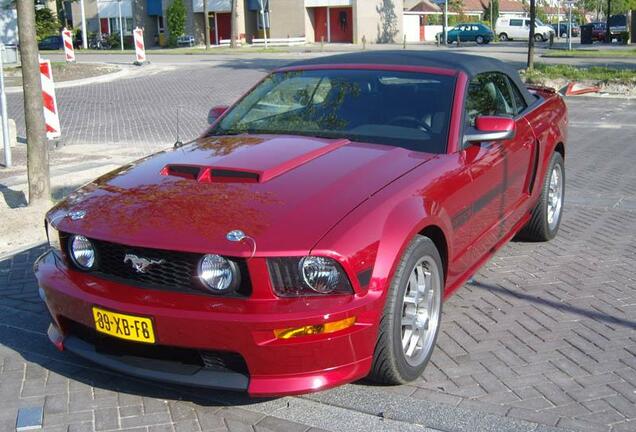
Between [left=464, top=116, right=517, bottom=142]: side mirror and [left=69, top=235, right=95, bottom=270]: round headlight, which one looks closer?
[left=69, top=235, right=95, bottom=270]: round headlight

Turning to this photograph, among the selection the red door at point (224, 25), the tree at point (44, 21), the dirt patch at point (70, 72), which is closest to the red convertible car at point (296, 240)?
the dirt patch at point (70, 72)

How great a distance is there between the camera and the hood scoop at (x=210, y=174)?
411cm

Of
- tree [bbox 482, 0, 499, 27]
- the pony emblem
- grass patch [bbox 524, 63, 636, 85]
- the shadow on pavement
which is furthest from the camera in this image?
tree [bbox 482, 0, 499, 27]

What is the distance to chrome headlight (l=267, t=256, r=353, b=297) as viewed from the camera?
136 inches

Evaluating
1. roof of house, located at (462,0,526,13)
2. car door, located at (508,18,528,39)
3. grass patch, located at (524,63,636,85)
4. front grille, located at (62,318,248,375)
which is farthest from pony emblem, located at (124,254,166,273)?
roof of house, located at (462,0,526,13)

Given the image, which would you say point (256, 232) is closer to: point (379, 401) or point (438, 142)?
point (379, 401)

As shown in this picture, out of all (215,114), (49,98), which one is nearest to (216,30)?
(49,98)

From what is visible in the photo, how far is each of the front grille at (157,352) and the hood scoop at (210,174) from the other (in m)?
0.94

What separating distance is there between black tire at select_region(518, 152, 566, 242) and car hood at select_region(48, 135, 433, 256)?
2.19 m

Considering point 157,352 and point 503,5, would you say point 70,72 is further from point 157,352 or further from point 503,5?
point 503,5

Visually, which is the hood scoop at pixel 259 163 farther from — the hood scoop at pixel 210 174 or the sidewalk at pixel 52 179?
the sidewalk at pixel 52 179

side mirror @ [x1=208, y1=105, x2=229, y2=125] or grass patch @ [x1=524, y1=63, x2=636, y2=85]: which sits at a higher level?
side mirror @ [x1=208, y1=105, x2=229, y2=125]

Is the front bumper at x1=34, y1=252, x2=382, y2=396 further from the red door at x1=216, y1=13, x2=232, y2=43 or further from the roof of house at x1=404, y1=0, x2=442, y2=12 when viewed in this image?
the roof of house at x1=404, y1=0, x2=442, y2=12

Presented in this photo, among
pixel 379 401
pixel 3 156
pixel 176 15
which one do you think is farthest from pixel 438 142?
pixel 176 15
